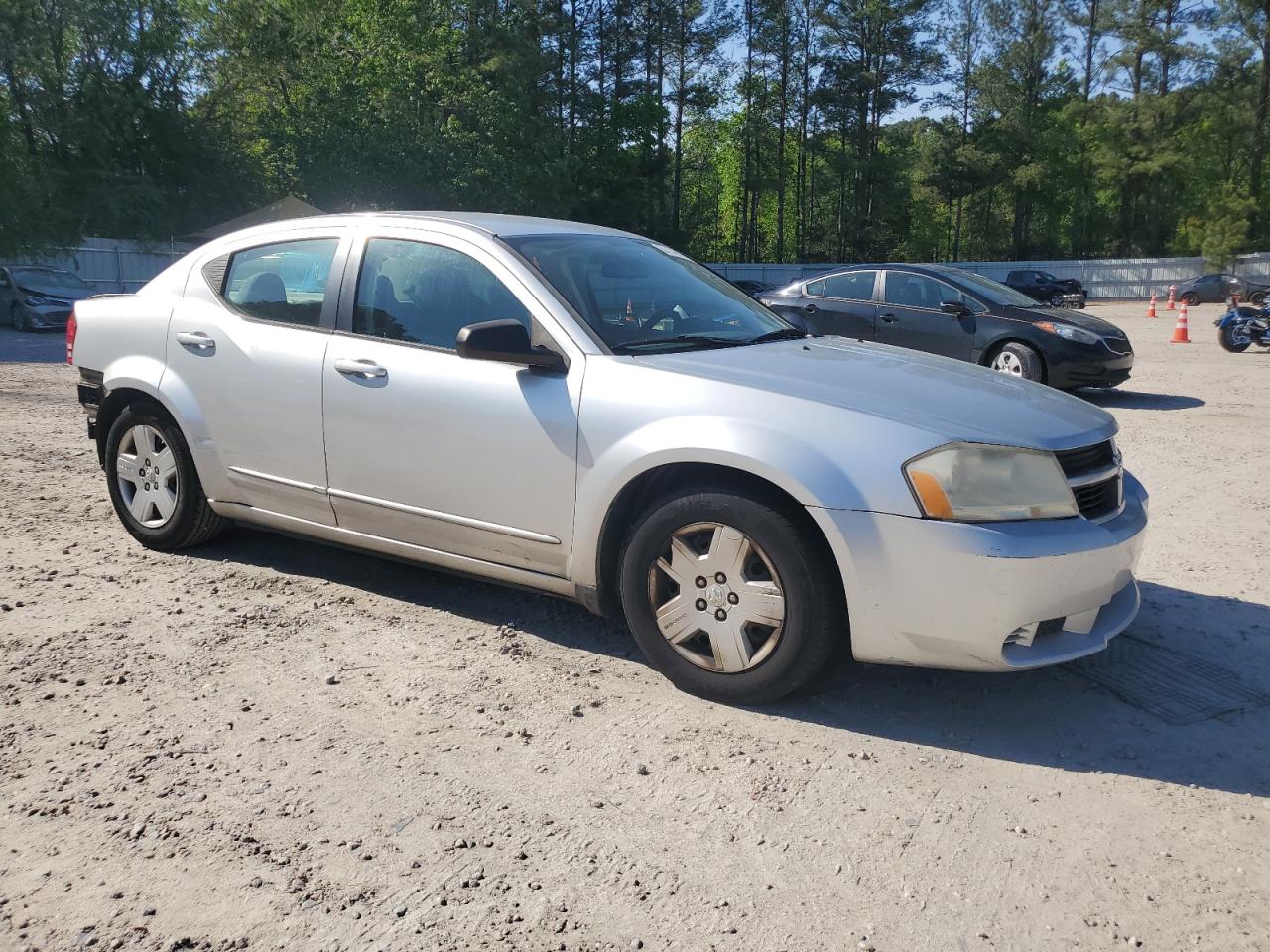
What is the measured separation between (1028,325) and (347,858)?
10684mm

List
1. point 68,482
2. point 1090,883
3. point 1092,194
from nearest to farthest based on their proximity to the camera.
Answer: point 1090,883, point 68,482, point 1092,194

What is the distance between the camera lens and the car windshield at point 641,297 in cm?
433

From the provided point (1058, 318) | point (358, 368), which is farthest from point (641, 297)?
point (1058, 318)

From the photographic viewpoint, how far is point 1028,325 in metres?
12.0

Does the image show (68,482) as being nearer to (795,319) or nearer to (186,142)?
(795,319)

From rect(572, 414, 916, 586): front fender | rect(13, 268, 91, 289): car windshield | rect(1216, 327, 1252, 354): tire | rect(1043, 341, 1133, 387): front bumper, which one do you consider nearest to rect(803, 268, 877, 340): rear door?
rect(1043, 341, 1133, 387): front bumper

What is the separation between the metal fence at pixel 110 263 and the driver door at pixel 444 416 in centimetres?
2951

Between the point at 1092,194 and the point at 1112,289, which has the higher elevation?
the point at 1092,194

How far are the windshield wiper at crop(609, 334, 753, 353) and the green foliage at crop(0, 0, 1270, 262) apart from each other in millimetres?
34024

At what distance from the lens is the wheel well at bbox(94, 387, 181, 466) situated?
536 centimetres

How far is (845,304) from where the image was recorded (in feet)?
42.2

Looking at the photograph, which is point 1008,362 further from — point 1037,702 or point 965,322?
point 1037,702

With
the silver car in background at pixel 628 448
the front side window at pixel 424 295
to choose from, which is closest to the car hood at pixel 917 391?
the silver car in background at pixel 628 448

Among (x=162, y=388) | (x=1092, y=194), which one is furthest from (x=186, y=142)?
(x=1092, y=194)
